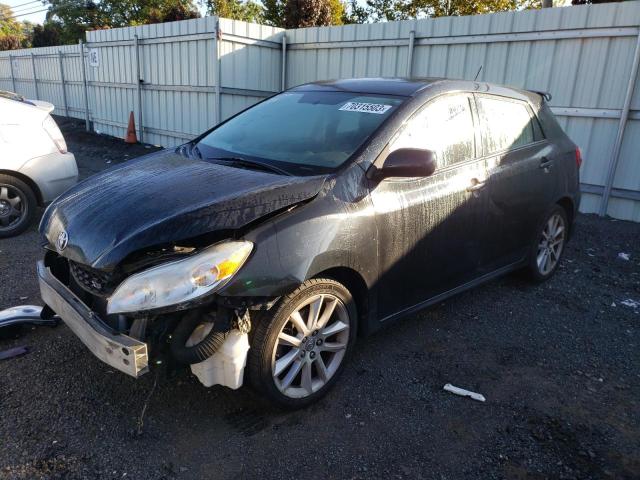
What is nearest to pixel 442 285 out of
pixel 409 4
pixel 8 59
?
pixel 8 59

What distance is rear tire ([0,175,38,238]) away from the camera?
5.37 meters

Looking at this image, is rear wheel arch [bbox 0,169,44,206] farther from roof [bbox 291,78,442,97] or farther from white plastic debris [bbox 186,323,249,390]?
white plastic debris [bbox 186,323,249,390]

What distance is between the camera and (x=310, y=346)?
271 centimetres

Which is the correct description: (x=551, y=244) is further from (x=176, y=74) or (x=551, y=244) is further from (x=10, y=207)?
(x=176, y=74)

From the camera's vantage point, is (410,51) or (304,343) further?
(410,51)

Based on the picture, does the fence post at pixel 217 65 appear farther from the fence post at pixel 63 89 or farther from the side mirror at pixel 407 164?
the fence post at pixel 63 89

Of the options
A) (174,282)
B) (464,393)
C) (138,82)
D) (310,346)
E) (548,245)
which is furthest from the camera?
(138,82)

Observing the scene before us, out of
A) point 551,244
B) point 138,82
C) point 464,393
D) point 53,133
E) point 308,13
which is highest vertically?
point 308,13

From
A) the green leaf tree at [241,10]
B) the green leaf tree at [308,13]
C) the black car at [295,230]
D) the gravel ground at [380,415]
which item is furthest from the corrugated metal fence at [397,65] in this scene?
the green leaf tree at [241,10]

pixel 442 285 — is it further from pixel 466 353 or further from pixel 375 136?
pixel 375 136

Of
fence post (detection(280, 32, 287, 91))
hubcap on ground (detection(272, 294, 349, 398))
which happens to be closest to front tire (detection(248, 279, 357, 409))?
hubcap on ground (detection(272, 294, 349, 398))

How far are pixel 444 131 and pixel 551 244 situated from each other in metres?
2.05

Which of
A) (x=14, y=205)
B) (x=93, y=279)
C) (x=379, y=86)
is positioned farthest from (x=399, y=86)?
(x=14, y=205)

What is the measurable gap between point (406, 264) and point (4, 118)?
184 inches
